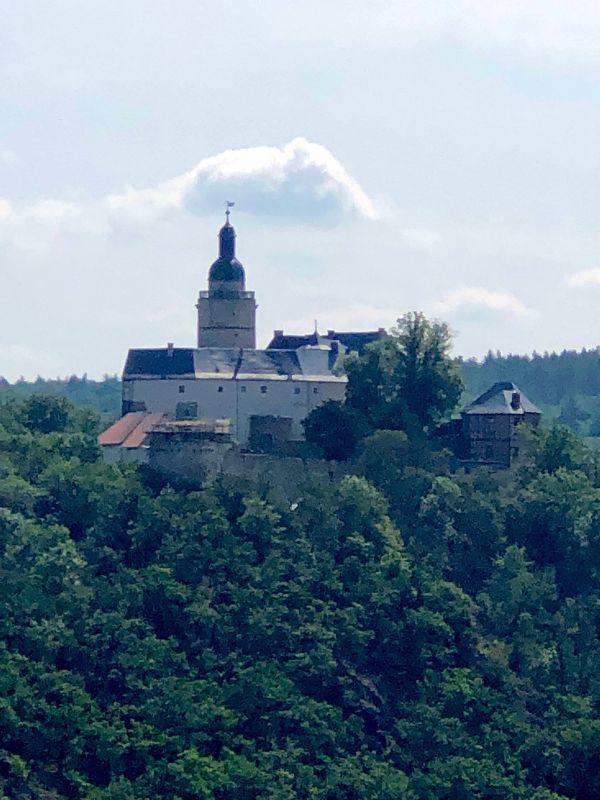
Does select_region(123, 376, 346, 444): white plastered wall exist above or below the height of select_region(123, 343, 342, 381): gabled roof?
below

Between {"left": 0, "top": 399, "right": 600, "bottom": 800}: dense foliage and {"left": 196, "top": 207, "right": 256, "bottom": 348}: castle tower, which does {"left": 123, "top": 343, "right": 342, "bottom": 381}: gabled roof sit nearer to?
{"left": 196, "top": 207, "right": 256, "bottom": 348}: castle tower

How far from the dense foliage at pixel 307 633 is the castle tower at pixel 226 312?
648 cm

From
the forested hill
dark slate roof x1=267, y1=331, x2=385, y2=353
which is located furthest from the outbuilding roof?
the forested hill

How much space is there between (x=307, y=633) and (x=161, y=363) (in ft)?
45.3

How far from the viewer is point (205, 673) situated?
63.1 meters

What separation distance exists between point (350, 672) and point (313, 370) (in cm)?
1428

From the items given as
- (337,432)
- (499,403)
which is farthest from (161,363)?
(499,403)

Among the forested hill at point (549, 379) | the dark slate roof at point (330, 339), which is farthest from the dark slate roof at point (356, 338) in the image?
the forested hill at point (549, 379)

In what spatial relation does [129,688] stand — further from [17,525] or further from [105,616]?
[17,525]

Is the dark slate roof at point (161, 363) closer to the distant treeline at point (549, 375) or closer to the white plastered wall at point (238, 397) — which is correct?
the white plastered wall at point (238, 397)

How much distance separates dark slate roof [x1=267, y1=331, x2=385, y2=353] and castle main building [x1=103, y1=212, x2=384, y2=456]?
205cm

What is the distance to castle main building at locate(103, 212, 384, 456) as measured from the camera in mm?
74000

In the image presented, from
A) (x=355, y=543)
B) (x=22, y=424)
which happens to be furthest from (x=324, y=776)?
(x=22, y=424)

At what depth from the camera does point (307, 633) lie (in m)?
64.3
